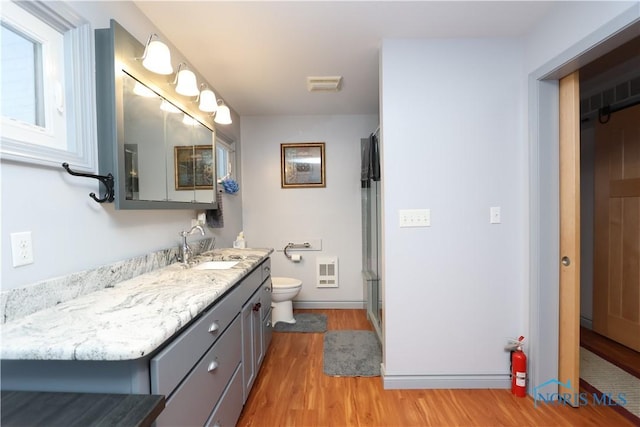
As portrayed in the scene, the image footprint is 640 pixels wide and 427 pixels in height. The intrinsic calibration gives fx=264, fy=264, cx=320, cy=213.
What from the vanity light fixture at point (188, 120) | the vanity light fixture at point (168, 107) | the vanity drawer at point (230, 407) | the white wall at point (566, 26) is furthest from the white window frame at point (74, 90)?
the white wall at point (566, 26)

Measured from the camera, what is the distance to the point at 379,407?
1611 mm

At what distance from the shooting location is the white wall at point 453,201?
1742 mm

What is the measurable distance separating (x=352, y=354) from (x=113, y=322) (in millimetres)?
1815

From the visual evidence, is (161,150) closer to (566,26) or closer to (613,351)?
(566,26)

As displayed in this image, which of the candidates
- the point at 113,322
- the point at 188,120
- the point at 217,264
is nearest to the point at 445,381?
the point at 217,264

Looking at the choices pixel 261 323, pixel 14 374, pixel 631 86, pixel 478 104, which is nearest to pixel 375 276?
pixel 261 323

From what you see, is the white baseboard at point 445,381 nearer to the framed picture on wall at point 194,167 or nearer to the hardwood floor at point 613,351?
the hardwood floor at point 613,351

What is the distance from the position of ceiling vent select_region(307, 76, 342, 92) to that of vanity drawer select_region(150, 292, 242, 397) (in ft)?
6.20

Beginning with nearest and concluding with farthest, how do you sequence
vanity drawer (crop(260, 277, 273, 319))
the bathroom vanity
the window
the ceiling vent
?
the bathroom vanity
vanity drawer (crop(260, 277, 273, 319))
the ceiling vent
the window

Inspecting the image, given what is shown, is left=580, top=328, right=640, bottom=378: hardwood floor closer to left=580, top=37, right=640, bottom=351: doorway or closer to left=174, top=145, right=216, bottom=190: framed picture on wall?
left=580, top=37, right=640, bottom=351: doorway

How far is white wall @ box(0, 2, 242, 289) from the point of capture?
0.88 meters

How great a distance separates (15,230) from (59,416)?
64 centimetres

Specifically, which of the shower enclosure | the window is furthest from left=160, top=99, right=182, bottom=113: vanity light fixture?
the shower enclosure

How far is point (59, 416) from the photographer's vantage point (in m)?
0.62
